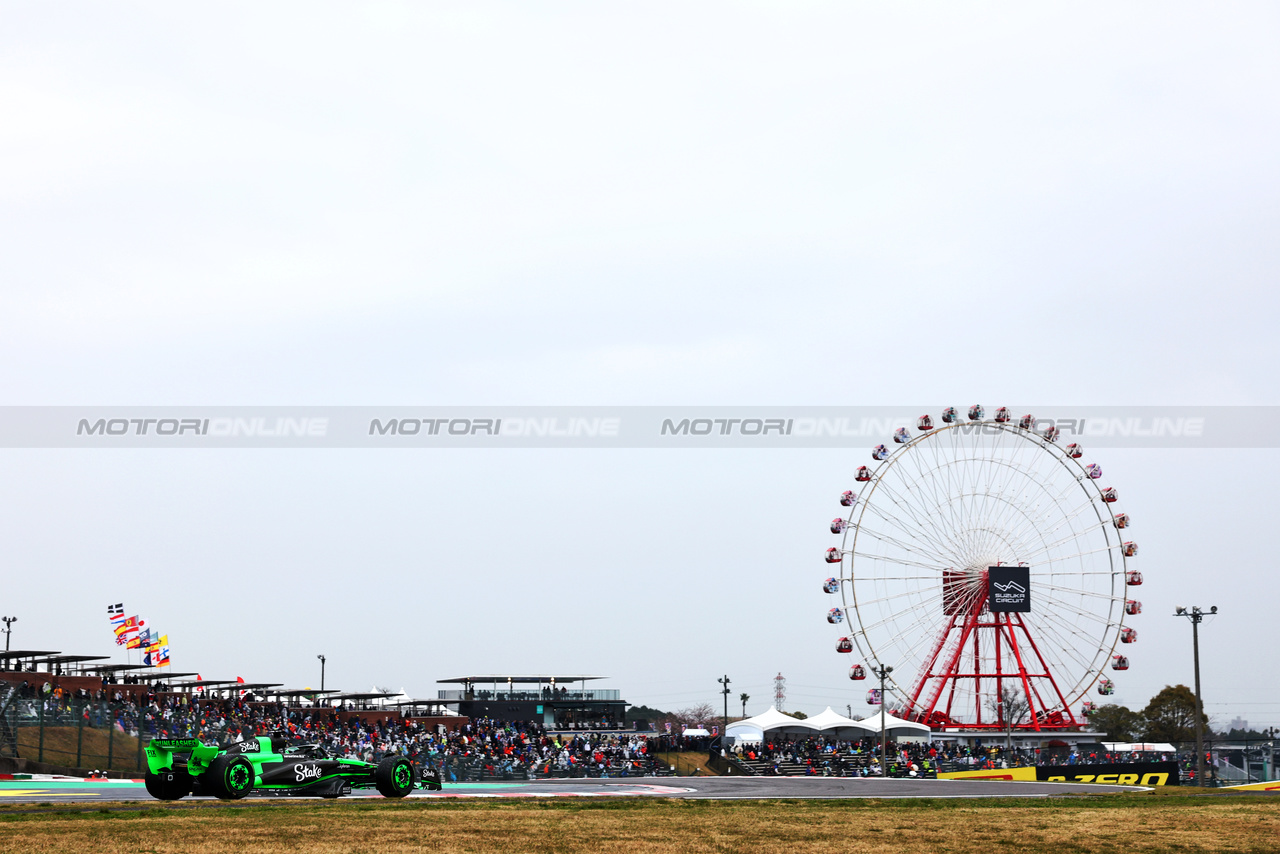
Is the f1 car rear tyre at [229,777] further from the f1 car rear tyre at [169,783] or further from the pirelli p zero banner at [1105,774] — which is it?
the pirelli p zero banner at [1105,774]

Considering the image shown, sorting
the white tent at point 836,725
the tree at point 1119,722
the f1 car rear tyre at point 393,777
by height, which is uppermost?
the f1 car rear tyre at point 393,777

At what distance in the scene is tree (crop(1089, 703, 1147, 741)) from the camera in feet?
424

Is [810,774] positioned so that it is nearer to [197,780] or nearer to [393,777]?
[393,777]

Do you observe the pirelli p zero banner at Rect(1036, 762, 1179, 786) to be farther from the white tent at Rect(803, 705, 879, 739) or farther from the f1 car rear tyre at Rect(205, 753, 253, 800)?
the f1 car rear tyre at Rect(205, 753, 253, 800)

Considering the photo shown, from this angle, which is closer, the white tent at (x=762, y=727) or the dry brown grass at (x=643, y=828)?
the dry brown grass at (x=643, y=828)

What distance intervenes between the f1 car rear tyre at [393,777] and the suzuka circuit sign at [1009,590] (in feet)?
167

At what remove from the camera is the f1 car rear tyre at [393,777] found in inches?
1094

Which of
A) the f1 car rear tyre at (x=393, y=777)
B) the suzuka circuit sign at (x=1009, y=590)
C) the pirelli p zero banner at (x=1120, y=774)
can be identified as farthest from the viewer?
the suzuka circuit sign at (x=1009, y=590)

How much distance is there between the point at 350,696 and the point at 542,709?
13.9 m

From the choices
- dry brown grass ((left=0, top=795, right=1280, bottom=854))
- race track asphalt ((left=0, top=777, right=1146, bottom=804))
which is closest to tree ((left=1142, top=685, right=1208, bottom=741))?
race track asphalt ((left=0, top=777, right=1146, bottom=804))

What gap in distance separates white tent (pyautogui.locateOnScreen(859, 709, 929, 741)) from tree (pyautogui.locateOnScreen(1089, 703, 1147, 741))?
58.3 m

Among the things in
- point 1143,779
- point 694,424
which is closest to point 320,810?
point 694,424

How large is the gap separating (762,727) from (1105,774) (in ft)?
79.4

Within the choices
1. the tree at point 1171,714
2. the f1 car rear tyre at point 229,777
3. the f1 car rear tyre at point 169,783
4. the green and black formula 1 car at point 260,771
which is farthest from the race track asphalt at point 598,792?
the tree at point 1171,714
